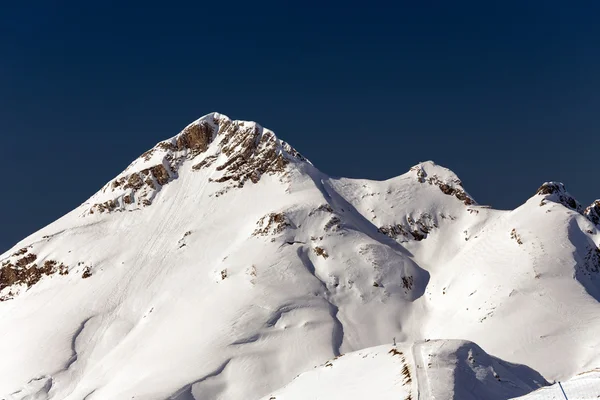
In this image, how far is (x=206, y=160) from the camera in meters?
168

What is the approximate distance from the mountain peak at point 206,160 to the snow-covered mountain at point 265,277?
1.42 feet

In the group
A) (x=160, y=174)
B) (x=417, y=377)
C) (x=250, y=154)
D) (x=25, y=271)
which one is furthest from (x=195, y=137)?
→ (x=417, y=377)

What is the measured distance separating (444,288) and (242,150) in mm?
58183

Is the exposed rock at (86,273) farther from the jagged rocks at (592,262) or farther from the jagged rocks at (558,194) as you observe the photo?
the jagged rocks at (592,262)

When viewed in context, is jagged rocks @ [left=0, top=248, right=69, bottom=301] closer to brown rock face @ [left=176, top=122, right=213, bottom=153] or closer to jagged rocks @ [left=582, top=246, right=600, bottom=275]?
brown rock face @ [left=176, top=122, right=213, bottom=153]

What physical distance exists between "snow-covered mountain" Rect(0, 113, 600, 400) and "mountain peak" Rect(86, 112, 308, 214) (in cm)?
43

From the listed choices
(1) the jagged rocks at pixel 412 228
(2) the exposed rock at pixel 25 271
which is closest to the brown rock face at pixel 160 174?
(2) the exposed rock at pixel 25 271

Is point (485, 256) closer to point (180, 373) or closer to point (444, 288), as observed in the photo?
point (444, 288)

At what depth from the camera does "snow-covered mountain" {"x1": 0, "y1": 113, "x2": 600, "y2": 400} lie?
11112cm

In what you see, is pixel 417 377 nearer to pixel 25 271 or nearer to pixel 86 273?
pixel 86 273

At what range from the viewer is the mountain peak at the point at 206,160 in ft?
527

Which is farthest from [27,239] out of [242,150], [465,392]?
[465,392]

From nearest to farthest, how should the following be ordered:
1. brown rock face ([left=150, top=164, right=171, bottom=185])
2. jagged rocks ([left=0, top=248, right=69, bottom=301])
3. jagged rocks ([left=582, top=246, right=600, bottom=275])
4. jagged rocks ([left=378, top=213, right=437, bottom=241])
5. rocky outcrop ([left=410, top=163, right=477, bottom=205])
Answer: jagged rocks ([left=582, top=246, right=600, bottom=275]), jagged rocks ([left=0, top=248, right=69, bottom=301]), jagged rocks ([left=378, top=213, right=437, bottom=241]), rocky outcrop ([left=410, top=163, right=477, bottom=205]), brown rock face ([left=150, top=164, right=171, bottom=185])

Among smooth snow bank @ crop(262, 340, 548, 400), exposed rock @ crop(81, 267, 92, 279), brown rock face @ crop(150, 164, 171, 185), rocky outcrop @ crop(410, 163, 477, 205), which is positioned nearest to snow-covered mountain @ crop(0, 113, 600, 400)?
exposed rock @ crop(81, 267, 92, 279)
